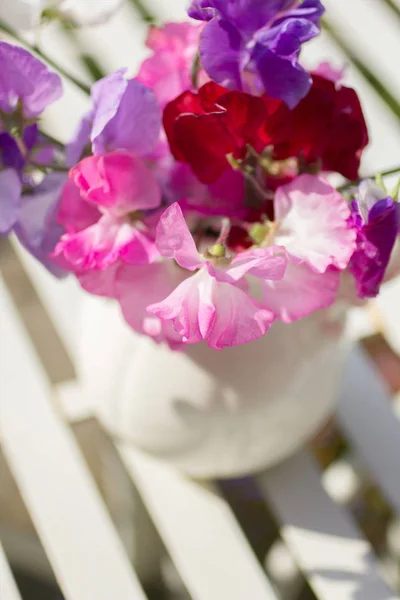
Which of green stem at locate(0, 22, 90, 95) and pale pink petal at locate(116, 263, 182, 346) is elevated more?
green stem at locate(0, 22, 90, 95)

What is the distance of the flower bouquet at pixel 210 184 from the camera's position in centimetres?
31

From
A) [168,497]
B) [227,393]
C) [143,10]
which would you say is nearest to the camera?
[227,393]

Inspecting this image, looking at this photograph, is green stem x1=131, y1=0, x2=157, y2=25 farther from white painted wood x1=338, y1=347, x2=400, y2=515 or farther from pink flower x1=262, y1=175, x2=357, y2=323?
pink flower x1=262, y1=175, x2=357, y2=323

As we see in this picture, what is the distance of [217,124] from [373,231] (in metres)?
0.08

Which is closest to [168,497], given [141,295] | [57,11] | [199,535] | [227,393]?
[199,535]

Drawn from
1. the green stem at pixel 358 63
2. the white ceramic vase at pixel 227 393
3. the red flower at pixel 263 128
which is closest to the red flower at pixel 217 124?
the red flower at pixel 263 128

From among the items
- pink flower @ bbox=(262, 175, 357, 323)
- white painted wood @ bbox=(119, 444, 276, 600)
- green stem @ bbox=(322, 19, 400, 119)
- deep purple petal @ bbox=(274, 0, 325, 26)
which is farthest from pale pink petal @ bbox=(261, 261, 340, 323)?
green stem @ bbox=(322, 19, 400, 119)

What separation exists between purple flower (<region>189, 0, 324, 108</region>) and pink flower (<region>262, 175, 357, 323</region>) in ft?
0.13

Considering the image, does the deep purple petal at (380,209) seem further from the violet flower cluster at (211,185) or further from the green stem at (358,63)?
the green stem at (358,63)

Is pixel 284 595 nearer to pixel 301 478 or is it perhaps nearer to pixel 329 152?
pixel 301 478

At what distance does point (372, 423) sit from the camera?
0.61 metres

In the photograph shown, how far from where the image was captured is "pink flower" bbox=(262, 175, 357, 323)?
13.1 inches

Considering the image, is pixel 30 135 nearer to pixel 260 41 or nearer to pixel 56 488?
pixel 260 41

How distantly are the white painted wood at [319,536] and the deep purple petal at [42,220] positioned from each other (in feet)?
0.91
